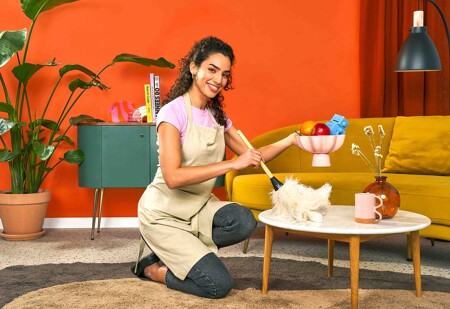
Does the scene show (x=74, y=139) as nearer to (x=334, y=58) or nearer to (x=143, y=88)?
(x=143, y=88)

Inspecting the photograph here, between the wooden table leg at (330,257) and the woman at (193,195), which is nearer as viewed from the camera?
the woman at (193,195)

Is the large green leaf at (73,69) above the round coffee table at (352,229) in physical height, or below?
above

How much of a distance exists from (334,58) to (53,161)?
7.14ft

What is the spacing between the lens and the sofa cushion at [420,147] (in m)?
4.18

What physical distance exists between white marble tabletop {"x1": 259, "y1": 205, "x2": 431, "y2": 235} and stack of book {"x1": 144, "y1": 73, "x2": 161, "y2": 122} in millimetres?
1907

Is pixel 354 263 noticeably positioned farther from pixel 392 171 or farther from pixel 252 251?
pixel 392 171

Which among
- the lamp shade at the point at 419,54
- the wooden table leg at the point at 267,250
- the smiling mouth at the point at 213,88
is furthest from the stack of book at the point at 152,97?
the wooden table leg at the point at 267,250

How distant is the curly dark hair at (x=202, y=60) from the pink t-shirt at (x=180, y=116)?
Result: 0.19ft

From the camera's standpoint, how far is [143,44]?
200 inches

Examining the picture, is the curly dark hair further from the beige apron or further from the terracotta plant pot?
the terracotta plant pot

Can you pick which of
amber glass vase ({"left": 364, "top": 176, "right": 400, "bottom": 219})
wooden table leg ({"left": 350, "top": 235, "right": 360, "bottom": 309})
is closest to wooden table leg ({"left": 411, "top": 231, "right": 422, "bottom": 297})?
amber glass vase ({"left": 364, "top": 176, "right": 400, "bottom": 219})

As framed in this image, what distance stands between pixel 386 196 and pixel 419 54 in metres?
1.59

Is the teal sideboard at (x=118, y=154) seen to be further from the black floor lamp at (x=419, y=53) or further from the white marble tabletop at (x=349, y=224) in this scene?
the white marble tabletop at (x=349, y=224)

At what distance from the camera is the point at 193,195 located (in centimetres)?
313
